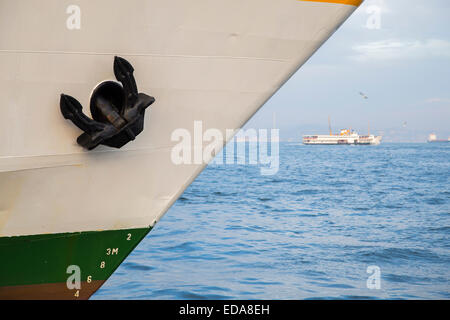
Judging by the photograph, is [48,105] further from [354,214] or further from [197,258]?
[354,214]

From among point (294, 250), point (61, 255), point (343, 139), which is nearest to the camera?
point (61, 255)

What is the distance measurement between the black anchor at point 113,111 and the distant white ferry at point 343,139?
92.5 meters

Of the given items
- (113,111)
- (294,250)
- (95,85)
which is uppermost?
(95,85)

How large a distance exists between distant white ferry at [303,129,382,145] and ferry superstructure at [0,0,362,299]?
92.0m

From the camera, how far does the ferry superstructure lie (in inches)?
149

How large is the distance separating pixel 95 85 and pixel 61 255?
4.53ft

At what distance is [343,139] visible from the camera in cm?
9619

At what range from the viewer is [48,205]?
4148mm

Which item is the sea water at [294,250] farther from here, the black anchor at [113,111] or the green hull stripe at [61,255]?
the black anchor at [113,111]

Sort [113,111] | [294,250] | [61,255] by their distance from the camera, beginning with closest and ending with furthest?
[113,111] → [61,255] → [294,250]

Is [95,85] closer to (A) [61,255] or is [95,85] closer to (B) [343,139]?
(A) [61,255]

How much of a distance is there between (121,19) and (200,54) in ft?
1.96

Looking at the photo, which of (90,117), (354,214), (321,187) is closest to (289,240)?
(354,214)

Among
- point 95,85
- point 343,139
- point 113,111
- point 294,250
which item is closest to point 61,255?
point 113,111
